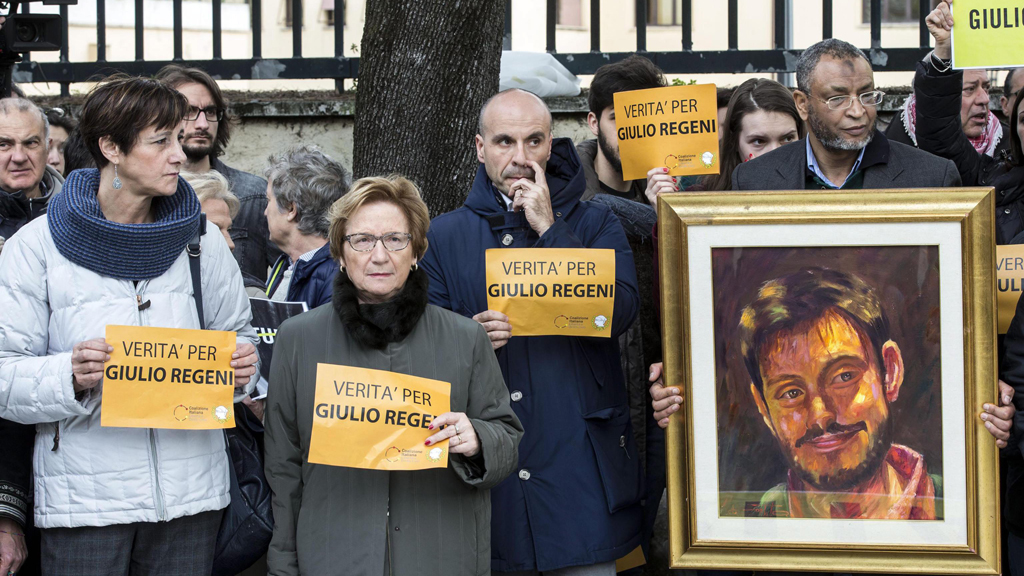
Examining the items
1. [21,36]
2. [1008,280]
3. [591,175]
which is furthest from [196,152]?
[1008,280]

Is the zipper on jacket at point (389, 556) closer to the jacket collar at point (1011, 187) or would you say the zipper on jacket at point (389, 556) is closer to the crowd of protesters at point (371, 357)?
the crowd of protesters at point (371, 357)

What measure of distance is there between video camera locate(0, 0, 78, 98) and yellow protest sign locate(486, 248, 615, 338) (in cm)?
407

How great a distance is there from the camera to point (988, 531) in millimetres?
3014

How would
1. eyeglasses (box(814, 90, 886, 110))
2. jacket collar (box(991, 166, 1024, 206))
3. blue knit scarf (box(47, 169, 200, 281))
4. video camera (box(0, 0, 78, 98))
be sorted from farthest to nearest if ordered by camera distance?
video camera (box(0, 0, 78, 98)) → jacket collar (box(991, 166, 1024, 206)) → eyeglasses (box(814, 90, 886, 110)) → blue knit scarf (box(47, 169, 200, 281))

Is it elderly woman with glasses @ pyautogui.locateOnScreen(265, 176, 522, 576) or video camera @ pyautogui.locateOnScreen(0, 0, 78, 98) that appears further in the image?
video camera @ pyautogui.locateOnScreen(0, 0, 78, 98)

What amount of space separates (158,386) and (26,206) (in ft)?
4.70

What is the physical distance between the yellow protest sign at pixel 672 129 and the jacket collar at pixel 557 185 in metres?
0.48

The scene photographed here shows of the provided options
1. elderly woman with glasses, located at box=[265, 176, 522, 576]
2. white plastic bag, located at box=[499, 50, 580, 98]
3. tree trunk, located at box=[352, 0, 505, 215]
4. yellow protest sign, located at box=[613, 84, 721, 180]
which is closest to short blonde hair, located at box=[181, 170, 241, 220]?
tree trunk, located at box=[352, 0, 505, 215]

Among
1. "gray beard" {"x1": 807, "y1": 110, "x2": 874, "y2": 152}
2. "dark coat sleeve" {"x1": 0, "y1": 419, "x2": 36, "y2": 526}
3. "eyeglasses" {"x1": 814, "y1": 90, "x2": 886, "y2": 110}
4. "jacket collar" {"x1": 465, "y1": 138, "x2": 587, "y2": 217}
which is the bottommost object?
"dark coat sleeve" {"x1": 0, "y1": 419, "x2": 36, "y2": 526}

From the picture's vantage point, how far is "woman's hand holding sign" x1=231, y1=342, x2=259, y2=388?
3.19 metres

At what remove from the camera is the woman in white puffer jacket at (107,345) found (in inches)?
120

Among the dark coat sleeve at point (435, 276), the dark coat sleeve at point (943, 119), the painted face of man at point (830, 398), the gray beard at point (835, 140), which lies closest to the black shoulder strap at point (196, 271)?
the dark coat sleeve at point (435, 276)

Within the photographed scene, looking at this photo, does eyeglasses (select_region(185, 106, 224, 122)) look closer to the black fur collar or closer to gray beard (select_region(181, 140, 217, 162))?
gray beard (select_region(181, 140, 217, 162))

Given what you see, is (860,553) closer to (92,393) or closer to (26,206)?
(92,393)
